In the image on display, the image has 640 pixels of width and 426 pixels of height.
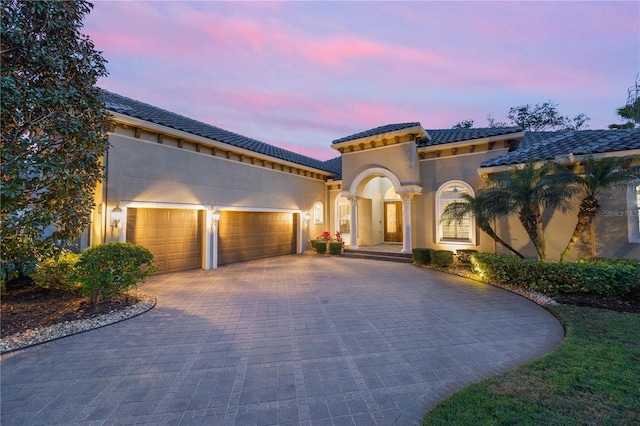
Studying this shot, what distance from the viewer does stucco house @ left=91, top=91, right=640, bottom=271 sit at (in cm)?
820

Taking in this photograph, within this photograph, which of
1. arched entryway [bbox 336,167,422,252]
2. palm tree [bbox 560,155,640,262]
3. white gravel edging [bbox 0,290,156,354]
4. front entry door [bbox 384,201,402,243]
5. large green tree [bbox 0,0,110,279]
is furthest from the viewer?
front entry door [bbox 384,201,402,243]

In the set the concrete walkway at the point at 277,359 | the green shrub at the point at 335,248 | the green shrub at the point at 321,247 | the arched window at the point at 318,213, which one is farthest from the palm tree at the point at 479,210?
the arched window at the point at 318,213

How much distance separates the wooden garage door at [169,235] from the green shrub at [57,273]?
2.38 meters

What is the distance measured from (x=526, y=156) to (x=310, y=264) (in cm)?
932

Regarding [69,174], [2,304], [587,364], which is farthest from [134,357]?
[587,364]

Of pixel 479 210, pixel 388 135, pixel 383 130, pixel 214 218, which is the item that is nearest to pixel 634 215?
pixel 479 210

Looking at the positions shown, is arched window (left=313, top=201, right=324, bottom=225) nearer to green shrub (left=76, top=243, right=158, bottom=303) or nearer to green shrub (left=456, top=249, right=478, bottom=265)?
green shrub (left=456, top=249, right=478, bottom=265)

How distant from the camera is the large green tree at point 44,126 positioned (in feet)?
13.4

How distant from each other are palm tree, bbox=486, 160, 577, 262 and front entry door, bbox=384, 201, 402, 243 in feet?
29.8

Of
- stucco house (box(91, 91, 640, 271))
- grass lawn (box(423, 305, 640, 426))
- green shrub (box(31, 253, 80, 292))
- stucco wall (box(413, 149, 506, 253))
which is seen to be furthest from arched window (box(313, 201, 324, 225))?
grass lawn (box(423, 305, 640, 426))

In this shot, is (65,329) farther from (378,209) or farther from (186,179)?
(378,209)

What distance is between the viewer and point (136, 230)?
893cm

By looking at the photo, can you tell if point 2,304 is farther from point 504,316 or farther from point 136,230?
point 504,316

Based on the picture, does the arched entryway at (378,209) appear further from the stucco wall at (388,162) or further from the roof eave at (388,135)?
the roof eave at (388,135)
